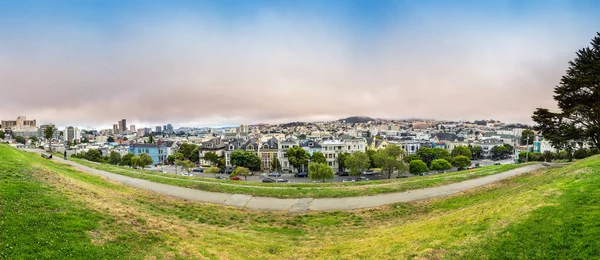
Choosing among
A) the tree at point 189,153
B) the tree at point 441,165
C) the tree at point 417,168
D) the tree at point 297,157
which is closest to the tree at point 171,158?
the tree at point 189,153

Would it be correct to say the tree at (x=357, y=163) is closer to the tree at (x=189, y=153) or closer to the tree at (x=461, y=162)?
the tree at (x=461, y=162)

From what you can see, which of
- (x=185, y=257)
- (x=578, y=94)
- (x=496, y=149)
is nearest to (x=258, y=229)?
(x=185, y=257)

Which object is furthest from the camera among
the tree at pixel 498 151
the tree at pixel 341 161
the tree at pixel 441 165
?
the tree at pixel 498 151

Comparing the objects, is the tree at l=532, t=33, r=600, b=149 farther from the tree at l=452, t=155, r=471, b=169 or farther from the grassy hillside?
the tree at l=452, t=155, r=471, b=169

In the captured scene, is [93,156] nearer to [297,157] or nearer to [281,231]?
[297,157]

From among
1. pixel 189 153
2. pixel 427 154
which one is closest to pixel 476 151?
pixel 427 154

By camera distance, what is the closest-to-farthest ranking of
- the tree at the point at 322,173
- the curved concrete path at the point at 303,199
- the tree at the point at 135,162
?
the curved concrete path at the point at 303,199 < the tree at the point at 322,173 < the tree at the point at 135,162
